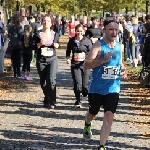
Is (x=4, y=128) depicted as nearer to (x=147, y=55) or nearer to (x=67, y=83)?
(x=147, y=55)

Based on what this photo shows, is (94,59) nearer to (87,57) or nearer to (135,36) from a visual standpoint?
(87,57)

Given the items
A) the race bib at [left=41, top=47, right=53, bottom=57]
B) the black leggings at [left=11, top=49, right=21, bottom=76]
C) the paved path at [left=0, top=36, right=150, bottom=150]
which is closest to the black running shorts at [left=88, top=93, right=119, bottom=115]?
the paved path at [left=0, top=36, right=150, bottom=150]

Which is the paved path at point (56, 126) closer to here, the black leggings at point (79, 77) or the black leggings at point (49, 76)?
the black leggings at point (49, 76)

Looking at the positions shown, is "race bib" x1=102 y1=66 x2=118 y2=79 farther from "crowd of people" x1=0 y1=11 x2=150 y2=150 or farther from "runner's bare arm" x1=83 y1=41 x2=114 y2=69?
"runner's bare arm" x1=83 y1=41 x2=114 y2=69

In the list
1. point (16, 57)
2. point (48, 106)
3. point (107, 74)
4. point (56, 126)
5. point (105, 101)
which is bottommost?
point (48, 106)

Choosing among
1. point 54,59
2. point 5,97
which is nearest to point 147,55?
point 54,59

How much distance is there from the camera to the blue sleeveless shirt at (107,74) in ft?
24.3

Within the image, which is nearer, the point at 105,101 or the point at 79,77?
the point at 105,101

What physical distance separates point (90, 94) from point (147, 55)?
563cm

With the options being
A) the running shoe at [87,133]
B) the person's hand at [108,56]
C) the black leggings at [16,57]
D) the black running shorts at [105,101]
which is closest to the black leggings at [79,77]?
the running shoe at [87,133]

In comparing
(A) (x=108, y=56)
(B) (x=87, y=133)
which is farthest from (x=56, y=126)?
(A) (x=108, y=56)

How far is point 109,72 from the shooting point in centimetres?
741

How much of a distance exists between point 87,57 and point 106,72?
0.34 metres

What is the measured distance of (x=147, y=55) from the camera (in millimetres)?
13086
